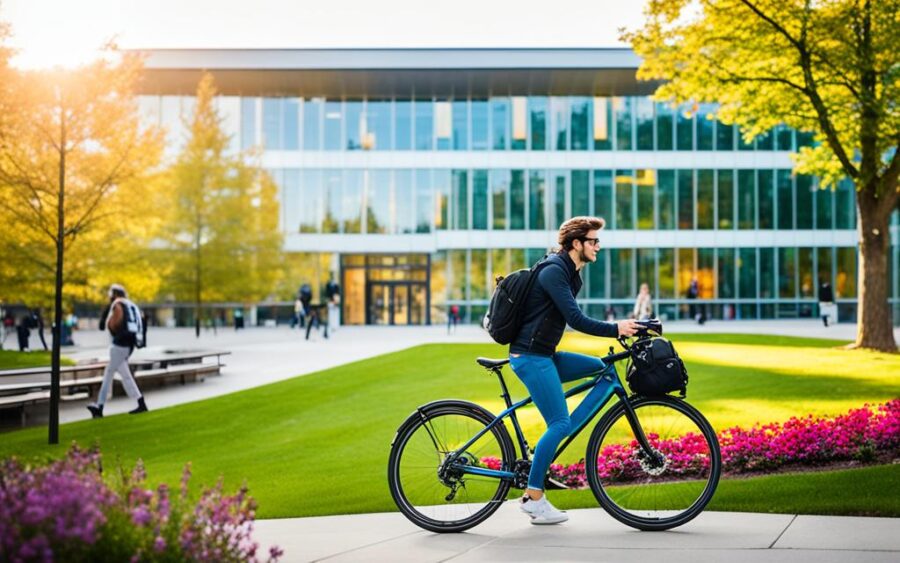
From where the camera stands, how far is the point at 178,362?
21.7 m

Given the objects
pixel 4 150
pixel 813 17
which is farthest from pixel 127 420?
pixel 813 17

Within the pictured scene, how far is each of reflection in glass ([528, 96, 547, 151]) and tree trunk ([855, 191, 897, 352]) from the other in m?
27.1

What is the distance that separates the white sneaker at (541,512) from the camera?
615 centimetres

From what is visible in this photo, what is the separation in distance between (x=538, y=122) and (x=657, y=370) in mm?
43771

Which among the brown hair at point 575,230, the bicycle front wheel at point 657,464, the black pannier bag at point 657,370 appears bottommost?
the bicycle front wheel at point 657,464

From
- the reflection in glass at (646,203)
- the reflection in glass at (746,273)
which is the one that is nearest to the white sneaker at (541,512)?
the reflection in glass at (646,203)

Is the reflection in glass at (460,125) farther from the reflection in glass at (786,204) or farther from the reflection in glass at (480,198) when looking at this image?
the reflection in glass at (786,204)

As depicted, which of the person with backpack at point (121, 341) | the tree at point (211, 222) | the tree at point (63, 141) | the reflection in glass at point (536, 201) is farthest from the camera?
the reflection in glass at point (536, 201)

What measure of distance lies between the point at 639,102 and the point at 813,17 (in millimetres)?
29768

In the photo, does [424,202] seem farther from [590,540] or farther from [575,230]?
[590,540]

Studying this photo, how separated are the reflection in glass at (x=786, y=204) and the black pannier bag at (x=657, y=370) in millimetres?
45901

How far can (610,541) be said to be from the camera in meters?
5.69

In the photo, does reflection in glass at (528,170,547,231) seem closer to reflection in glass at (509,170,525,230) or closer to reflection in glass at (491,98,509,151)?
reflection in glass at (509,170,525,230)

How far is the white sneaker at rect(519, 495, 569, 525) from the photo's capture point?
6.15m
